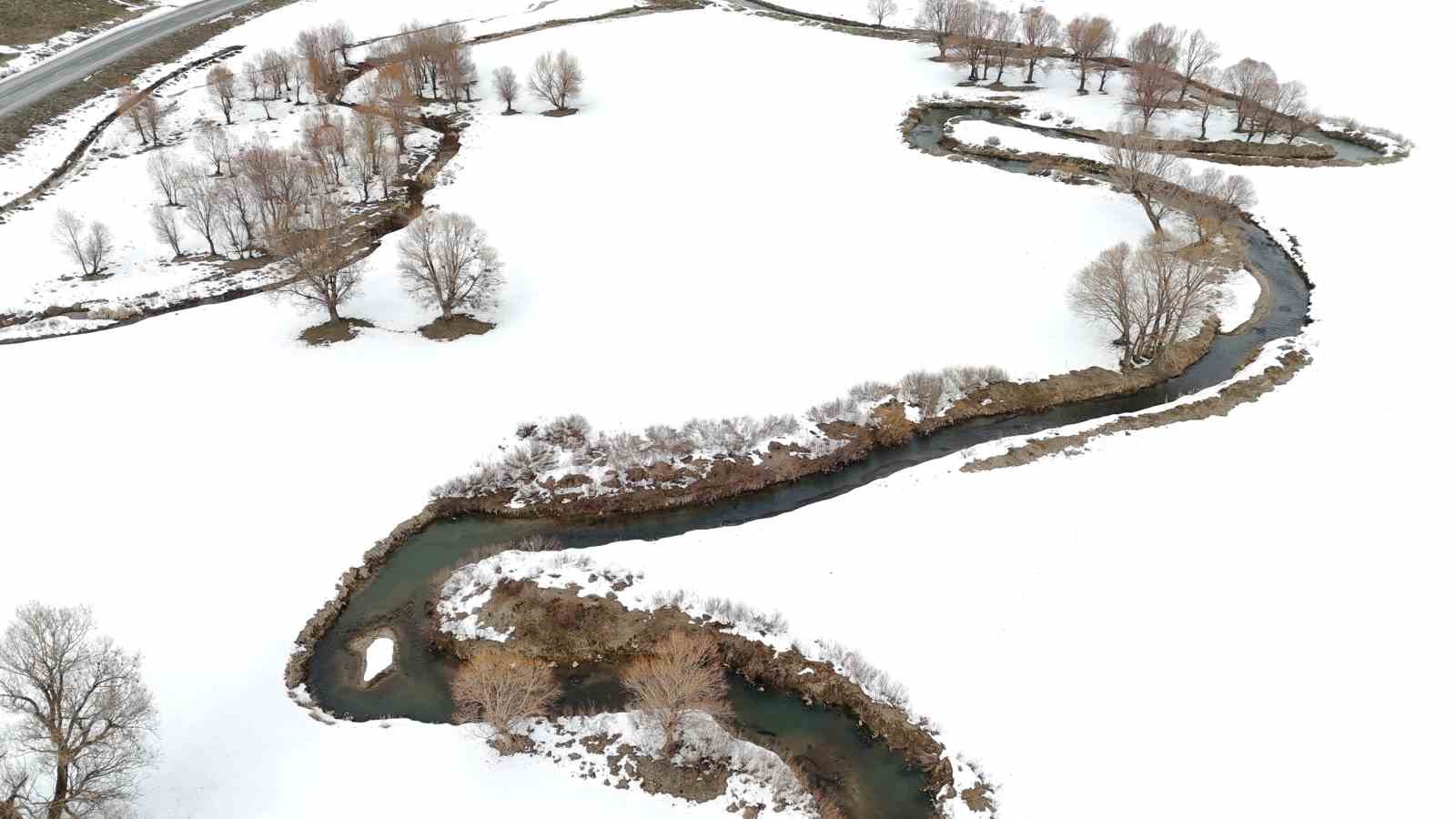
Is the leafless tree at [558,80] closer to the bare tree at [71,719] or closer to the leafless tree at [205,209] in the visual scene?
the leafless tree at [205,209]

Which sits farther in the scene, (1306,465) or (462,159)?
(462,159)

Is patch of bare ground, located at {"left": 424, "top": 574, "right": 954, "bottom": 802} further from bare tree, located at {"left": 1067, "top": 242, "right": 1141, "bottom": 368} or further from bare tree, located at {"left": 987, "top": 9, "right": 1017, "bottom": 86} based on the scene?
bare tree, located at {"left": 987, "top": 9, "right": 1017, "bottom": 86}

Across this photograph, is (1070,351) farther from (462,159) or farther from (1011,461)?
(462,159)

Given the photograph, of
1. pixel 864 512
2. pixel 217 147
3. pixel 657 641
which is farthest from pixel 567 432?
pixel 217 147

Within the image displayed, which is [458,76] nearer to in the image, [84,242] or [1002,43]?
[84,242]

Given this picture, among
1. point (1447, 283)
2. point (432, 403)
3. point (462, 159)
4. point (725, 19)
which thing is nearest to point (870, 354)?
point (432, 403)

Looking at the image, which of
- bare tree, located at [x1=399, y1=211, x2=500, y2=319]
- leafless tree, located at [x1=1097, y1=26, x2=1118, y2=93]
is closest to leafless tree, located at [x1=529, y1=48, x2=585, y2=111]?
bare tree, located at [x1=399, y1=211, x2=500, y2=319]

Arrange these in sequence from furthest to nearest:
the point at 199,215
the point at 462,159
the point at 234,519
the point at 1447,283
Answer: the point at 462,159 < the point at 199,215 < the point at 1447,283 < the point at 234,519

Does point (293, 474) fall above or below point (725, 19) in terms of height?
Result: below
